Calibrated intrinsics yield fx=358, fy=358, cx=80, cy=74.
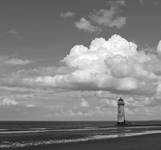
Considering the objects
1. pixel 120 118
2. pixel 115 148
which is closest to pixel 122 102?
pixel 120 118

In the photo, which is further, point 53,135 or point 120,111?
point 120,111

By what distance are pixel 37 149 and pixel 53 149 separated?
1567 mm

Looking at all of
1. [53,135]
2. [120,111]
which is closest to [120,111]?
[120,111]

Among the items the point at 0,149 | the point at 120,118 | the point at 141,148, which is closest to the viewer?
the point at 0,149

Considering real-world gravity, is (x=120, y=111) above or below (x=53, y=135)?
above

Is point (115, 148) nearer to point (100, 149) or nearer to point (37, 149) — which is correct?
point (100, 149)

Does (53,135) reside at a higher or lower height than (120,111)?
lower

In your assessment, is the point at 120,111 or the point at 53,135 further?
the point at 120,111

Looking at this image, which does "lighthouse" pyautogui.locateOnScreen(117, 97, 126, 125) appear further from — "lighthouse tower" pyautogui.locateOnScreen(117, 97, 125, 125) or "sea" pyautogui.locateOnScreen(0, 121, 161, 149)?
"sea" pyautogui.locateOnScreen(0, 121, 161, 149)

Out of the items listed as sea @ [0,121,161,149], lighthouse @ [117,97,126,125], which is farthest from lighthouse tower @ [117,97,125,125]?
sea @ [0,121,161,149]

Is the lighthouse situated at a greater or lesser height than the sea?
greater

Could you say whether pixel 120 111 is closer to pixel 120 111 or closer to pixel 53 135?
pixel 120 111

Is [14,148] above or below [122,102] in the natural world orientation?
below

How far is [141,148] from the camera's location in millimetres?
36688
